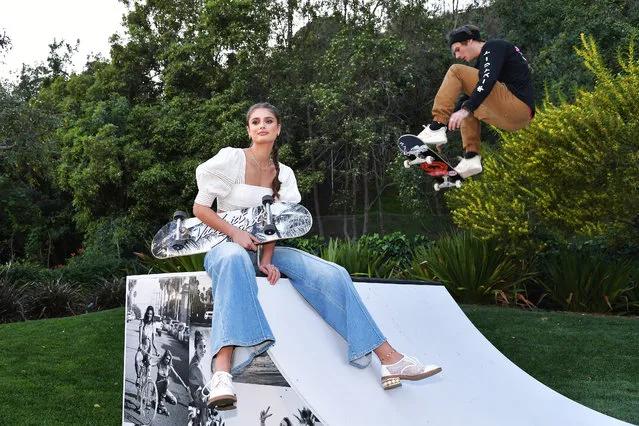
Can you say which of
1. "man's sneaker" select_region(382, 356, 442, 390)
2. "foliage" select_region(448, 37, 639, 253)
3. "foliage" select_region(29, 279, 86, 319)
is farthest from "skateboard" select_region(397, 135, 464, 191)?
"foliage" select_region(29, 279, 86, 319)

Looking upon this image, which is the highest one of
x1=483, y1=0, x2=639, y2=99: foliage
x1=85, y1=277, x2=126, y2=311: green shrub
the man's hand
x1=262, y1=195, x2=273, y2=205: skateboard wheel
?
x1=483, y1=0, x2=639, y2=99: foliage

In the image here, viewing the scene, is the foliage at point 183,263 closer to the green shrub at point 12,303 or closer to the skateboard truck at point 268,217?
the green shrub at point 12,303

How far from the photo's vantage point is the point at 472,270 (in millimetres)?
9930

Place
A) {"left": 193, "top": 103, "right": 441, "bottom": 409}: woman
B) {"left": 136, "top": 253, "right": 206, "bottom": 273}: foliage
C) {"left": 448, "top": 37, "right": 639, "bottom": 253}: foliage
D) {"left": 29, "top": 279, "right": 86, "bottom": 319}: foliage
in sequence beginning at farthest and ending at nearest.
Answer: {"left": 29, "top": 279, "right": 86, "bottom": 319}: foliage, {"left": 448, "top": 37, "right": 639, "bottom": 253}: foliage, {"left": 136, "top": 253, "right": 206, "bottom": 273}: foliage, {"left": 193, "top": 103, "right": 441, "bottom": 409}: woman

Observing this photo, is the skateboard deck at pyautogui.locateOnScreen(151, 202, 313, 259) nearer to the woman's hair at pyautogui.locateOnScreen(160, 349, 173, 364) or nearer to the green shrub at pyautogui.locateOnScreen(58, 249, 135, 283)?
the woman's hair at pyautogui.locateOnScreen(160, 349, 173, 364)

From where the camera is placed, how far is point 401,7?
21.1 metres

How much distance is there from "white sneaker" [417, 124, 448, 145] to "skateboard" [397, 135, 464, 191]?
58 mm

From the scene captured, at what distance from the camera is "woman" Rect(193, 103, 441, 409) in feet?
9.94

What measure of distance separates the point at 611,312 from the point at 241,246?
8287mm

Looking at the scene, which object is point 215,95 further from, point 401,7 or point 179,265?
point 179,265

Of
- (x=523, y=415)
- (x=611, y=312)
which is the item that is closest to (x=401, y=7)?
(x=611, y=312)

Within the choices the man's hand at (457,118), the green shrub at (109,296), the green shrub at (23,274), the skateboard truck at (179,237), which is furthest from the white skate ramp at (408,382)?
the green shrub at (23,274)

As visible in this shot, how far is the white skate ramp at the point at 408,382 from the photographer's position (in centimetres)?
322

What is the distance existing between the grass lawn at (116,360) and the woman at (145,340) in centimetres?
122
